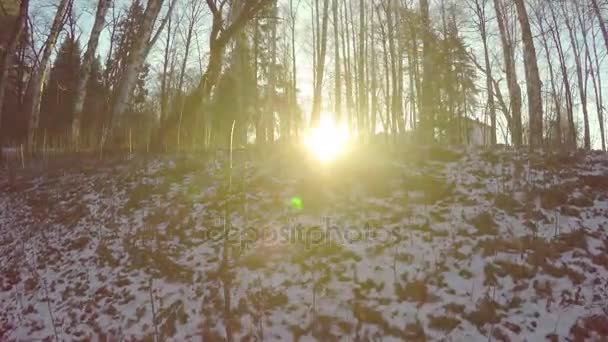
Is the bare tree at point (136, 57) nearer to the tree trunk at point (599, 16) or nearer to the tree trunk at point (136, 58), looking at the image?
the tree trunk at point (136, 58)

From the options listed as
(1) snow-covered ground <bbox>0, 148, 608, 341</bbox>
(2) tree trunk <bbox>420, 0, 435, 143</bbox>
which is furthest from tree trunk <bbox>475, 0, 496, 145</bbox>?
(1) snow-covered ground <bbox>0, 148, 608, 341</bbox>

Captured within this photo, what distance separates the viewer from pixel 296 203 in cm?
707

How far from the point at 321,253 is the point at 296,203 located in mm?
1576

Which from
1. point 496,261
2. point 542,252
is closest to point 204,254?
point 496,261

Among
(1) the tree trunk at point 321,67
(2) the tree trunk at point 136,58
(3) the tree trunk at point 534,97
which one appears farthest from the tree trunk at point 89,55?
(3) the tree trunk at point 534,97

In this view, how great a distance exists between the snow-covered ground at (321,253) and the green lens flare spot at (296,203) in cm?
7

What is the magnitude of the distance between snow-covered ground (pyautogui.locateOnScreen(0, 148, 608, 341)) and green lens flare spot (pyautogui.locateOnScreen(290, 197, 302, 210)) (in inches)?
2.8

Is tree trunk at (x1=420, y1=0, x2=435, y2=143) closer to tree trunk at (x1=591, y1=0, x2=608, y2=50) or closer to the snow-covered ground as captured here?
tree trunk at (x1=591, y1=0, x2=608, y2=50)

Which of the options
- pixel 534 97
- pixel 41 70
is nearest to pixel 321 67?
pixel 534 97

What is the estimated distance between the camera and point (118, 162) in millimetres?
9555

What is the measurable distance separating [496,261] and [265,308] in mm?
3051

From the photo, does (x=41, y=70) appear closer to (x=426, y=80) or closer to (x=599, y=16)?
(x=426, y=80)

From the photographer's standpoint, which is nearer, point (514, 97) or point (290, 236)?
point (290, 236)

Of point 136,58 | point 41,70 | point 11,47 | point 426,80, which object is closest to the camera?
point 136,58
